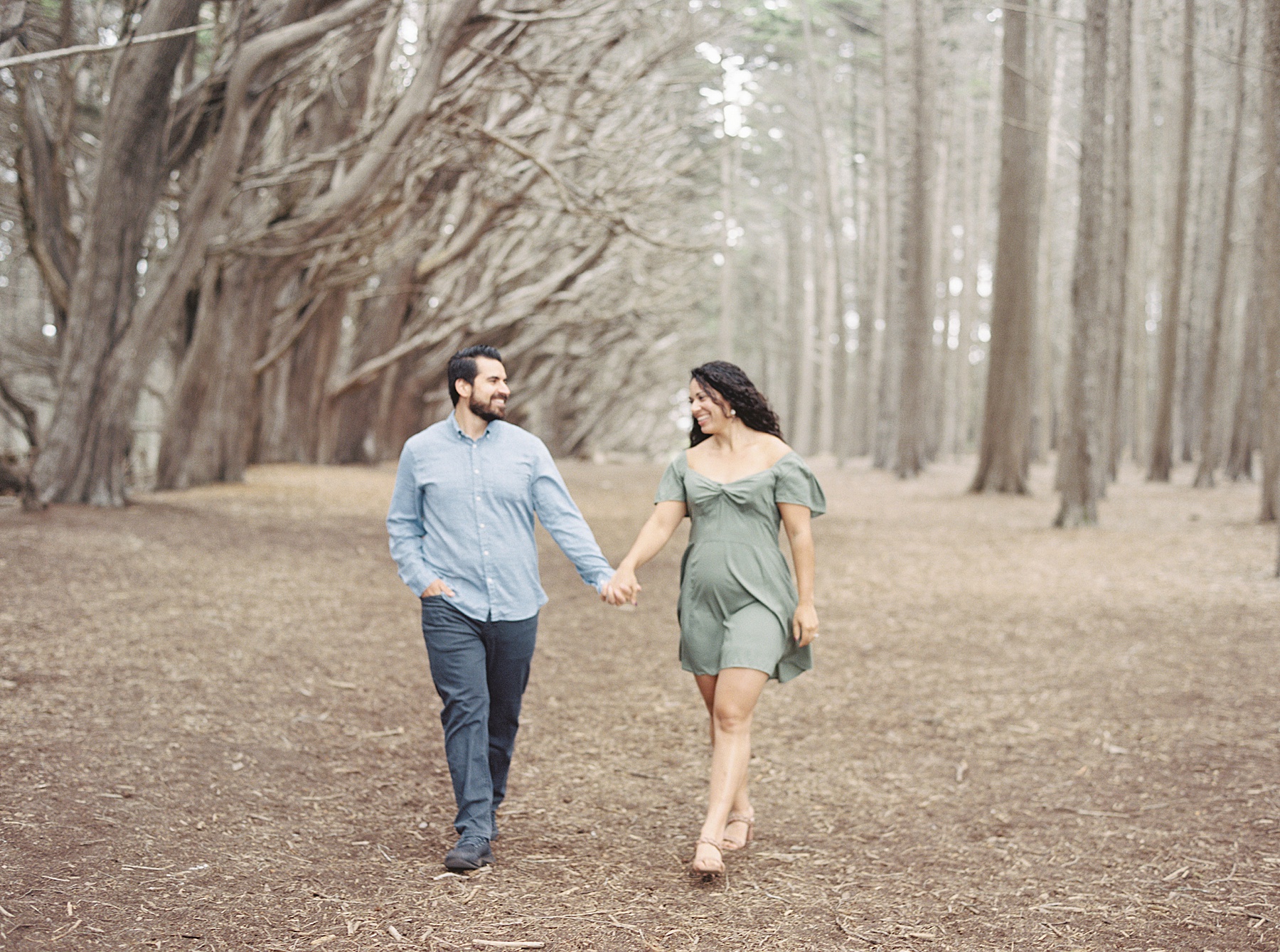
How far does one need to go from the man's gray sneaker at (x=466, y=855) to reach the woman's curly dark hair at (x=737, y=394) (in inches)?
68.4

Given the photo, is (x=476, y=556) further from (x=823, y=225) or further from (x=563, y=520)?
(x=823, y=225)

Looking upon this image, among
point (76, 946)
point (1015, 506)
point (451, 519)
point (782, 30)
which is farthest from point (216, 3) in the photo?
point (782, 30)

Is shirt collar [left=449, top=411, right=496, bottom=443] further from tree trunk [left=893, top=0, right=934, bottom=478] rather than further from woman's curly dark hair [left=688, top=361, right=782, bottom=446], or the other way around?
tree trunk [left=893, top=0, right=934, bottom=478]

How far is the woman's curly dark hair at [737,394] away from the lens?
4504 millimetres

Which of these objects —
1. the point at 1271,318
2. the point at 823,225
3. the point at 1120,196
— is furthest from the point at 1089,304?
the point at 823,225

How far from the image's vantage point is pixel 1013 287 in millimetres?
18875

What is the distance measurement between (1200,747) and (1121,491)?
1626cm

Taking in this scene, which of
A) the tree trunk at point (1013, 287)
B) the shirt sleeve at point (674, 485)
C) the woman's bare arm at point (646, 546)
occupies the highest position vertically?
the tree trunk at point (1013, 287)

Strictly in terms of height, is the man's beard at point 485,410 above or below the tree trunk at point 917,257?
below

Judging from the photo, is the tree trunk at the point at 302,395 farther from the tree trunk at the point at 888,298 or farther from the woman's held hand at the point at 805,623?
the woman's held hand at the point at 805,623

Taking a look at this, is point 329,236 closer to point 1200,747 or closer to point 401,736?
point 401,736

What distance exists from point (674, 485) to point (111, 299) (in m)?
8.82

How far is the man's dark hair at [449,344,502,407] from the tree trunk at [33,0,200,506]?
7.97m

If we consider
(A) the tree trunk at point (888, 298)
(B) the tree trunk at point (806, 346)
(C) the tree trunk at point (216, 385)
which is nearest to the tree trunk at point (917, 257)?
(A) the tree trunk at point (888, 298)
